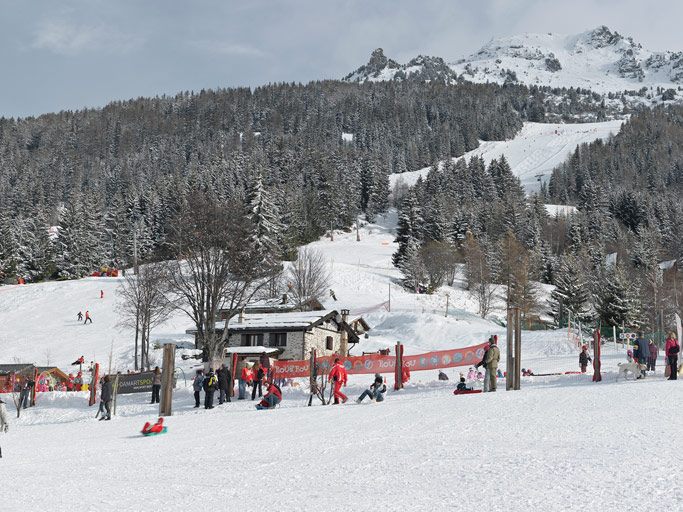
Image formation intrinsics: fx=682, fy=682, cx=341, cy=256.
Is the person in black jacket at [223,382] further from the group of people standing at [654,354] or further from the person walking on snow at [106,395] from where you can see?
A: the group of people standing at [654,354]

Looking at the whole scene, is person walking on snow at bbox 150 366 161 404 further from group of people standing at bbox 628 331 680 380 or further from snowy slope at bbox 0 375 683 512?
group of people standing at bbox 628 331 680 380

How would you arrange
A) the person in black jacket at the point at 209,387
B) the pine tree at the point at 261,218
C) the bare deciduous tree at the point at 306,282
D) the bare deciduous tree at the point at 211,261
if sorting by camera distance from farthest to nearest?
the pine tree at the point at 261,218 < the bare deciduous tree at the point at 306,282 < the bare deciduous tree at the point at 211,261 < the person in black jacket at the point at 209,387

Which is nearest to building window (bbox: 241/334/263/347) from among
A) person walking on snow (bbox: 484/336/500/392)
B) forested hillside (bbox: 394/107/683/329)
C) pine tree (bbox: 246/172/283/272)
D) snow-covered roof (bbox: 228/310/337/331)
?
snow-covered roof (bbox: 228/310/337/331)

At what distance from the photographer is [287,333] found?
143 ft

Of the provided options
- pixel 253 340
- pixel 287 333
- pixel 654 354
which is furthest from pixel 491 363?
pixel 253 340

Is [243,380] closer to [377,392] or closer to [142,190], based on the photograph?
[377,392]

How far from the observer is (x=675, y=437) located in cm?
892

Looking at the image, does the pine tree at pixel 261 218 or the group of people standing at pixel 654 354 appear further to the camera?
the pine tree at pixel 261 218

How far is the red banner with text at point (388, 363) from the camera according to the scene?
2292 cm

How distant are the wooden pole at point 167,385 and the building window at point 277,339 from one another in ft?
74.8

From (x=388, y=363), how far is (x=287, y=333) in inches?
776

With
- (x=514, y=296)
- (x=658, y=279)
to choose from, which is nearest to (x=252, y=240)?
(x=514, y=296)

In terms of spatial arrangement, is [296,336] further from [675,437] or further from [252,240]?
[675,437]

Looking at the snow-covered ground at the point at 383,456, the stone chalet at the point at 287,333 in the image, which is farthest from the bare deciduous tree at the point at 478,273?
the snow-covered ground at the point at 383,456
